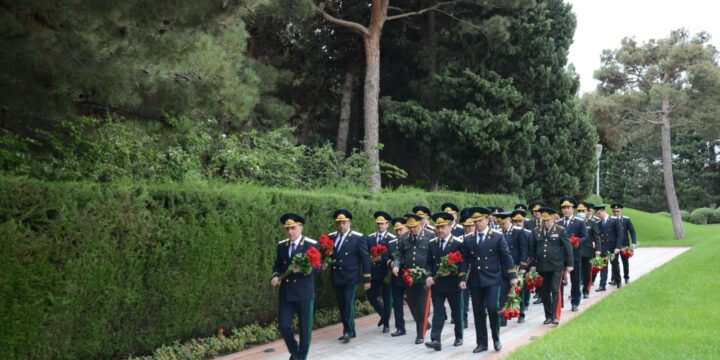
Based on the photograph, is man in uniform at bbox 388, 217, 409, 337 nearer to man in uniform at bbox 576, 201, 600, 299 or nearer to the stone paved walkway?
the stone paved walkway

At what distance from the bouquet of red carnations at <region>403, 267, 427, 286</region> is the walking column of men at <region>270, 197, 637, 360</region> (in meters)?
0.02

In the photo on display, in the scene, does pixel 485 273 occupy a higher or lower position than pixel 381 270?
higher

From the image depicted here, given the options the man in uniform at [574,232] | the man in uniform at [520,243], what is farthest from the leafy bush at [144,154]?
the man in uniform at [574,232]

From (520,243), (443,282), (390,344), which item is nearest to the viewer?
(443,282)

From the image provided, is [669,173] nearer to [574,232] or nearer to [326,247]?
[574,232]

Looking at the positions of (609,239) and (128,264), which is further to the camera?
(609,239)

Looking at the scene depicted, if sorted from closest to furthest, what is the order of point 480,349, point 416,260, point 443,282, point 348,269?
point 480,349
point 443,282
point 416,260
point 348,269

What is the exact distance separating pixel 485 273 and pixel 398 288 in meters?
2.38

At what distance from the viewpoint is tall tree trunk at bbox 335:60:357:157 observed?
28984 mm

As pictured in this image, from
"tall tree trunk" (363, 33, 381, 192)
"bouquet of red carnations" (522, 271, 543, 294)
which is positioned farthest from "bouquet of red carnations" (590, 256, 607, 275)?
"tall tree trunk" (363, 33, 381, 192)

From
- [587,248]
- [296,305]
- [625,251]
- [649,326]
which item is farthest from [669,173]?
[296,305]

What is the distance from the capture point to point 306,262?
999 centimetres

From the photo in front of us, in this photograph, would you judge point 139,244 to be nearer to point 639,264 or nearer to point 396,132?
point 396,132

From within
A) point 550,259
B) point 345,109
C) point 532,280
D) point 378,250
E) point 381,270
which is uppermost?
point 345,109
